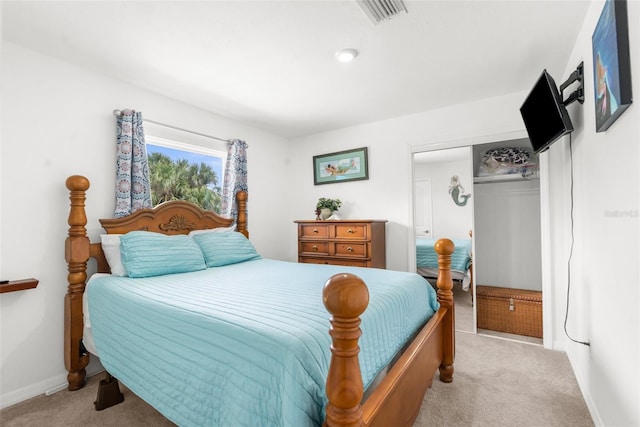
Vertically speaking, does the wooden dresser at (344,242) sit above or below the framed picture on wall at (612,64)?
below

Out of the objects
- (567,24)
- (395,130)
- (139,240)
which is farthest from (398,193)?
(139,240)

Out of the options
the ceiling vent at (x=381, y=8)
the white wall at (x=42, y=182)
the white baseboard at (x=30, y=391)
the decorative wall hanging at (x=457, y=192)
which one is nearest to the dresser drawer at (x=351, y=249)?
the decorative wall hanging at (x=457, y=192)

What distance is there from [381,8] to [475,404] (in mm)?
2459

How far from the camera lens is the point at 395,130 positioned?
361 centimetres

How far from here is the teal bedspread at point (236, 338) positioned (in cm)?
99

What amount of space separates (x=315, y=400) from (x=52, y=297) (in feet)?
7.52

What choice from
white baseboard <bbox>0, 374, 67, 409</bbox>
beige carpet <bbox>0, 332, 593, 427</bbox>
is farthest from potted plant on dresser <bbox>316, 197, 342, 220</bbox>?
white baseboard <bbox>0, 374, 67, 409</bbox>

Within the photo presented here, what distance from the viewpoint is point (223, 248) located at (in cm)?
278

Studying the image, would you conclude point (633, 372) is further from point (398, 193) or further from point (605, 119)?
point (398, 193)

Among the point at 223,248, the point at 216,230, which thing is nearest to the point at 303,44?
the point at 223,248

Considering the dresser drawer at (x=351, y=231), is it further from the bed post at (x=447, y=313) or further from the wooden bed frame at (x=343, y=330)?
the bed post at (x=447, y=313)

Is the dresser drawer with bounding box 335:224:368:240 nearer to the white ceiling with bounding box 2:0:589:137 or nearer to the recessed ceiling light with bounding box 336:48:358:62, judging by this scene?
the white ceiling with bounding box 2:0:589:137

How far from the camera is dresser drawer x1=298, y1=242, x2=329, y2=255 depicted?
3.56 m

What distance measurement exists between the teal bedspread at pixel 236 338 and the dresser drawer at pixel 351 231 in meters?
1.17
